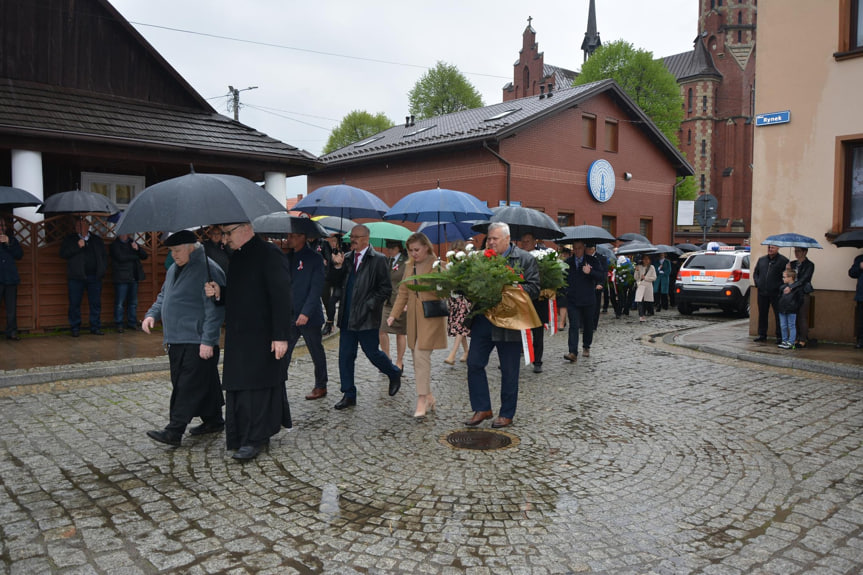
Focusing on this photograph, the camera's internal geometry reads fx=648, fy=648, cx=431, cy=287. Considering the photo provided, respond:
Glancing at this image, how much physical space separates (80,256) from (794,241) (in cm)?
1230

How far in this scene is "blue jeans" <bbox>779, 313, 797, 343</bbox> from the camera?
11.1 metres

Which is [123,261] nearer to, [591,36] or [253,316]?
[253,316]

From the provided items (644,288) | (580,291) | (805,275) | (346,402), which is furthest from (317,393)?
(644,288)

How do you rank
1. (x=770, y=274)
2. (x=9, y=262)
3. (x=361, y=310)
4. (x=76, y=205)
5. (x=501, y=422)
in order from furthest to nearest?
(x=770, y=274) → (x=76, y=205) → (x=9, y=262) → (x=361, y=310) → (x=501, y=422)

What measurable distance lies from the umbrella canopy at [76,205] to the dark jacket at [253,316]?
24.5ft

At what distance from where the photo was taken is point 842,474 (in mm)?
4906

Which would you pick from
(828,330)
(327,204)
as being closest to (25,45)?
(327,204)

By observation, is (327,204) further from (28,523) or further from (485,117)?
Answer: (485,117)

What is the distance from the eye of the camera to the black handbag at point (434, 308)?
630 cm

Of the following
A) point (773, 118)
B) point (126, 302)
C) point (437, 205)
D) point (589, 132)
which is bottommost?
point (126, 302)

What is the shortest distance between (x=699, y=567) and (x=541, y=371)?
5.65m

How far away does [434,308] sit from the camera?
6.33 meters

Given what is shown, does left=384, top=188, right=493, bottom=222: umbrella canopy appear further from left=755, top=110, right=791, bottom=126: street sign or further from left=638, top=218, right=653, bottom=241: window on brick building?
left=638, top=218, right=653, bottom=241: window on brick building

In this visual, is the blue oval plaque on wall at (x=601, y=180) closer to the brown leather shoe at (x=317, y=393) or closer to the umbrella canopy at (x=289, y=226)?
the umbrella canopy at (x=289, y=226)
